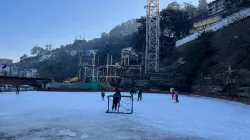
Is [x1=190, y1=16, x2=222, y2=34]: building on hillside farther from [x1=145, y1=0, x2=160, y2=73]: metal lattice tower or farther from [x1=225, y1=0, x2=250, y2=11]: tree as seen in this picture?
[x1=225, y1=0, x2=250, y2=11]: tree

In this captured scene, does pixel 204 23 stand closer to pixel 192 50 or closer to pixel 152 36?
pixel 152 36

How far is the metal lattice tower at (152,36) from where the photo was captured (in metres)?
63.9

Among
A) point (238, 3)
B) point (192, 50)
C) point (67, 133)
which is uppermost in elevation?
point (238, 3)

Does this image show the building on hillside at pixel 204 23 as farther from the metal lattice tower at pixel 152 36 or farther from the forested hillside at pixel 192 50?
the metal lattice tower at pixel 152 36

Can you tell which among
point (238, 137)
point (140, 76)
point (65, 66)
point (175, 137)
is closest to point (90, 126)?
point (175, 137)

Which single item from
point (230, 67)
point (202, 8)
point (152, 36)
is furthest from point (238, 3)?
point (202, 8)

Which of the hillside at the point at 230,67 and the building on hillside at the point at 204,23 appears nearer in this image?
the hillside at the point at 230,67

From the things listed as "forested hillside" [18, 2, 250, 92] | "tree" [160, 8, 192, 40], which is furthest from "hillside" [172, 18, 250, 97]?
"tree" [160, 8, 192, 40]

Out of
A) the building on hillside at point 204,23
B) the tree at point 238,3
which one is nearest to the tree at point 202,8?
the building on hillside at point 204,23

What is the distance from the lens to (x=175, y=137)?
7.82 meters

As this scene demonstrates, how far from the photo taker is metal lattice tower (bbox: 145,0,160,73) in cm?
6391

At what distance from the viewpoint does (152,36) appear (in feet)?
223

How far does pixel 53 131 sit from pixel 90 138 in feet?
5.86

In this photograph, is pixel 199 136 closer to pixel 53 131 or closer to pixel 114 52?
pixel 53 131
